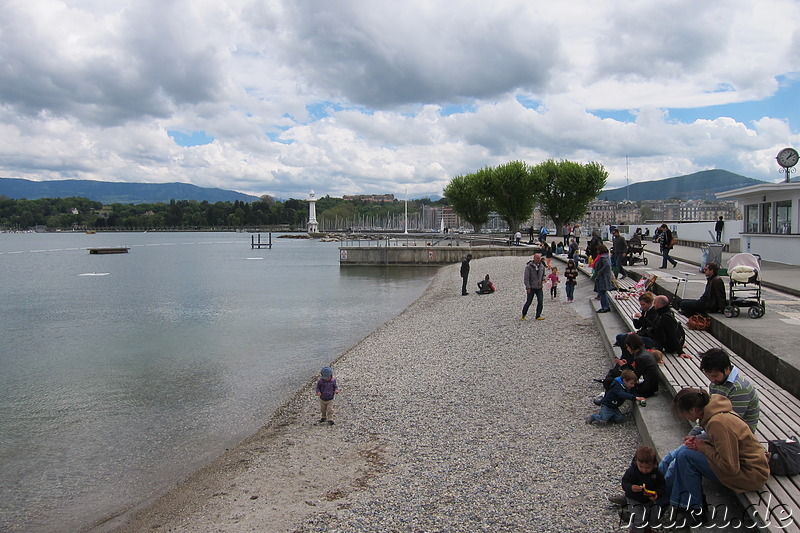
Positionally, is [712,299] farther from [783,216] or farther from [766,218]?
[766,218]

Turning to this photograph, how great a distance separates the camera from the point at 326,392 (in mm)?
10938

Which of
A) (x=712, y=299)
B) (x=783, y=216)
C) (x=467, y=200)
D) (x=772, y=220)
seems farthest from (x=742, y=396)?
(x=467, y=200)

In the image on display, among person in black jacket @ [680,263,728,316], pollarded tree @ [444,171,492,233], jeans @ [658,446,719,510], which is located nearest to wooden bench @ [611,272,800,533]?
jeans @ [658,446,719,510]

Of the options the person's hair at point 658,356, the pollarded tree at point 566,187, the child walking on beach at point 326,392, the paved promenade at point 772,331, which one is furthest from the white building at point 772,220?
the pollarded tree at point 566,187

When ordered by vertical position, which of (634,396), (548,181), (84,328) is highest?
(548,181)

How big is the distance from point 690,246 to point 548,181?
4586 cm

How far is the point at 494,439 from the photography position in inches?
351

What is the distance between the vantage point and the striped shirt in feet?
18.4

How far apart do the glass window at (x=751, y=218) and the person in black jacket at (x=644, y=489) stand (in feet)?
71.8

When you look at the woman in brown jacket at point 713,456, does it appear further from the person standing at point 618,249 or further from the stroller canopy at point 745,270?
the person standing at point 618,249

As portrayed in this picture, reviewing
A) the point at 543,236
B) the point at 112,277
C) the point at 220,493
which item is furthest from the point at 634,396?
the point at 112,277

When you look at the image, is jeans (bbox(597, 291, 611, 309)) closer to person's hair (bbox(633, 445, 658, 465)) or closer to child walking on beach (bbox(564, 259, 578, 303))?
child walking on beach (bbox(564, 259, 578, 303))

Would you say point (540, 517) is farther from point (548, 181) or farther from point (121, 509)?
point (548, 181)

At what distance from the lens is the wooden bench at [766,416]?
4617 millimetres
